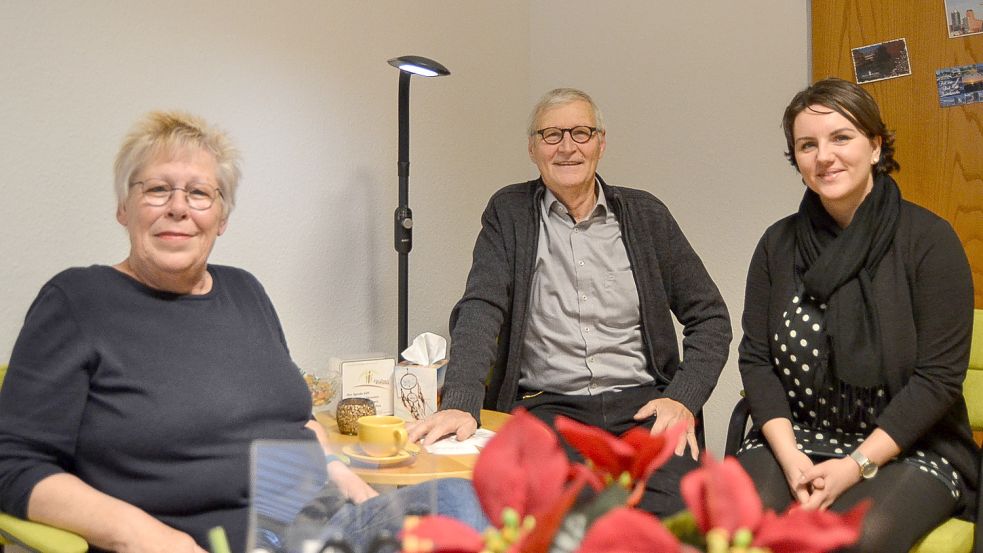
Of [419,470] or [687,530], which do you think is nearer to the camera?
[687,530]

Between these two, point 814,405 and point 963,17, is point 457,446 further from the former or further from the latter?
point 963,17

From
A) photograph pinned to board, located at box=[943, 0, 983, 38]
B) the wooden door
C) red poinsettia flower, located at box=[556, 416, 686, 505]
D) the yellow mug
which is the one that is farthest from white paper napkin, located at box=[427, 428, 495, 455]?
photograph pinned to board, located at box=[943, 0, 983, 38]

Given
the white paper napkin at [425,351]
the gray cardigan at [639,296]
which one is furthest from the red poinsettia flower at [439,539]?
the white paper napkin at [425,351]

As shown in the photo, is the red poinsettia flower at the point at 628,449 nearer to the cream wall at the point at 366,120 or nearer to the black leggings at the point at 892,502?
the black leggings at the point at 892,502

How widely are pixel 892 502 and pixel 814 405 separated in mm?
304

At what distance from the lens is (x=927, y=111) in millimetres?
2801

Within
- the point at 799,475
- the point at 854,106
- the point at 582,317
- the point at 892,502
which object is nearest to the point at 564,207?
the point at 582,317

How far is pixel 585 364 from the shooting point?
222cm

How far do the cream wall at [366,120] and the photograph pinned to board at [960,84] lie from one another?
0.48 m

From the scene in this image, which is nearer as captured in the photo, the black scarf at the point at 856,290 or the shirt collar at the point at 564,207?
the black scarf at the point at 856,290

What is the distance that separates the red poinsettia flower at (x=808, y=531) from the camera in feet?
1.75

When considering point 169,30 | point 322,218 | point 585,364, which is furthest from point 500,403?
point 169,30

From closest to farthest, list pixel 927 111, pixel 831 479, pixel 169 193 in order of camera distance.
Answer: pixel 169 193
pixel 831 479
pixel 927 111

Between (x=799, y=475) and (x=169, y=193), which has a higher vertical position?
(x=169, y=193)
